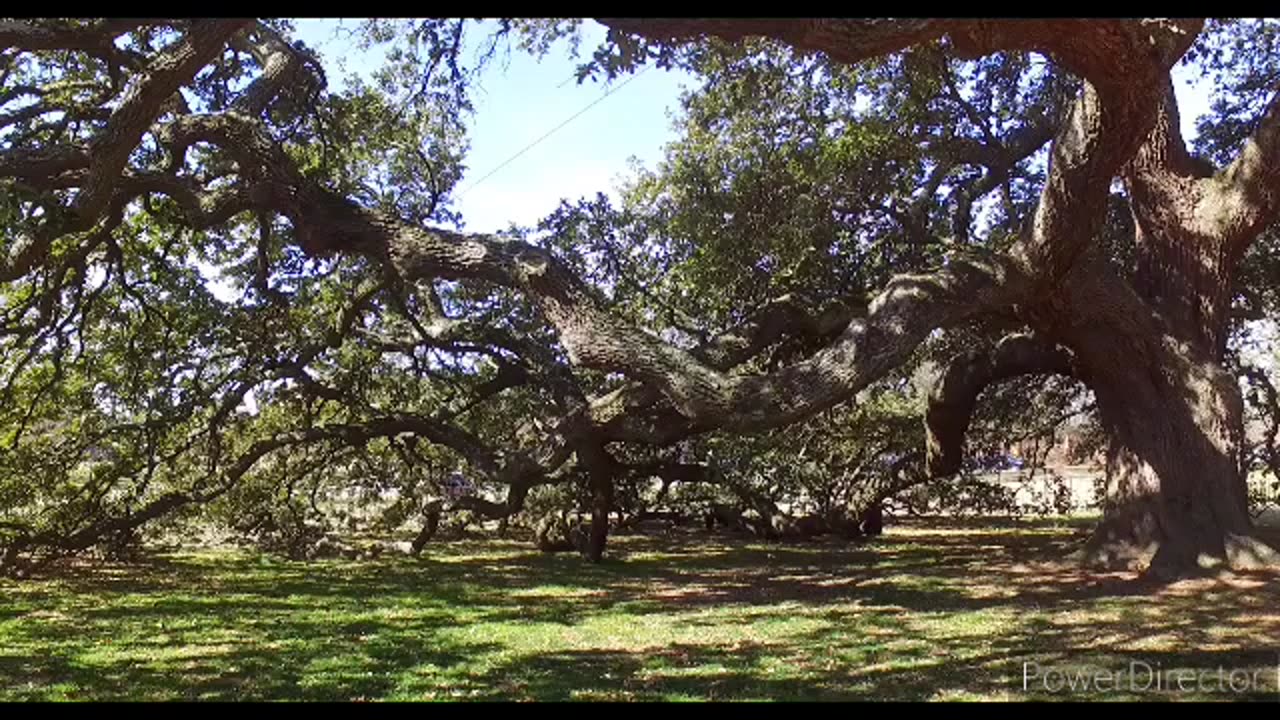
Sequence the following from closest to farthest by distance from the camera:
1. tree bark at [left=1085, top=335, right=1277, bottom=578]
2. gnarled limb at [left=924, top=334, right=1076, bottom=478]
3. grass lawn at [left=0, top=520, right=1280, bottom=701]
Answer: grass lawn at [left=0, top=520, right=1280, bottom=701], tree bark at [left=1085, top=335, right=1277, bottom=578], gnarled limb at [left=924, top=334, right=1076, bottom=478]

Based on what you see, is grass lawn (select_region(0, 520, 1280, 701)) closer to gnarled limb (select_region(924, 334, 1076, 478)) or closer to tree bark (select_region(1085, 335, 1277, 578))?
tree bark (select_region(1085, 335, 1277, 578))

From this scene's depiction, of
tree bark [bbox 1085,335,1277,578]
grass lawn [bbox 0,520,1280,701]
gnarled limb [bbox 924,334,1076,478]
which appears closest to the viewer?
grass lawn [bbox 0,520,1280,701]

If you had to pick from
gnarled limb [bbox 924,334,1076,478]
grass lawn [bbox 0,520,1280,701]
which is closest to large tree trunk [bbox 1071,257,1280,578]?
grass lawn [bbox 0,520,1280,701]

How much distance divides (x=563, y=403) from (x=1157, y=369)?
261 inches

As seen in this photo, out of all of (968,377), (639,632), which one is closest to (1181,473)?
(968,377)

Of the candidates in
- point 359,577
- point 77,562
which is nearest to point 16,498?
point 77,562

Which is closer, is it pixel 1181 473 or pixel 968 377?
pixel 1181 473

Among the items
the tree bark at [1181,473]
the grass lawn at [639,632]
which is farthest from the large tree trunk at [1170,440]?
the grass lawn at [639,632]

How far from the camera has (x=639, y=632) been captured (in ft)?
27.8

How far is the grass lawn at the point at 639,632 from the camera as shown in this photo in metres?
6.17

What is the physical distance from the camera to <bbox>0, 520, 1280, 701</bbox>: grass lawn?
6.17 meters

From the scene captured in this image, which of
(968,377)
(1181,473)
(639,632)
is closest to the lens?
(639,632)

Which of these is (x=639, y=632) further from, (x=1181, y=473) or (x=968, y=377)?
(x=968, y=377)
